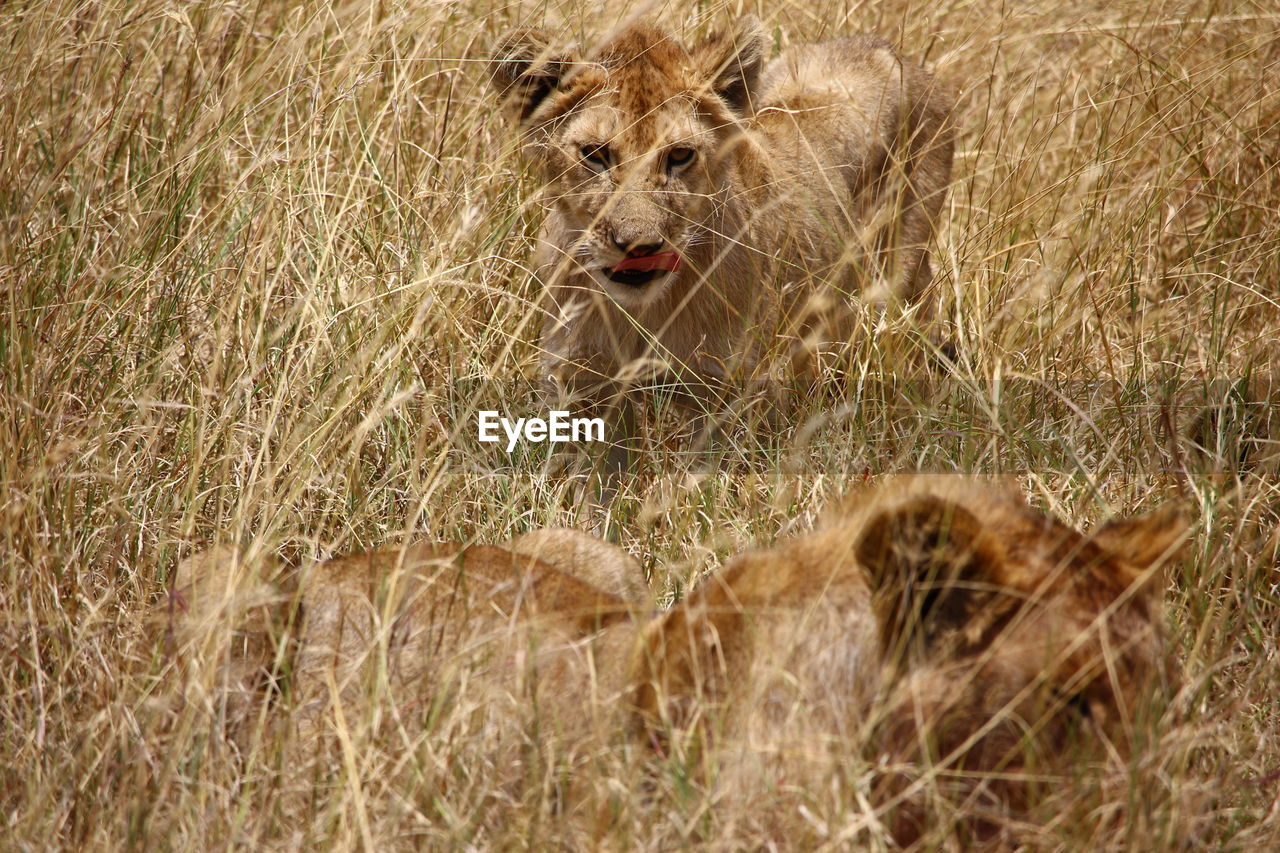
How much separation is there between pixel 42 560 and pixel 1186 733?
248 cm

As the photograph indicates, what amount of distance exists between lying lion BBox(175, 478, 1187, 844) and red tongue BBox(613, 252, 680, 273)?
1.64 metres

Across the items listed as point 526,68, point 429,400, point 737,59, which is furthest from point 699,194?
point 429,400

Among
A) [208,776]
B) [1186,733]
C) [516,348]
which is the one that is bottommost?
[516,348]

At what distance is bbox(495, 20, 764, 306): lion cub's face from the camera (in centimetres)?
441

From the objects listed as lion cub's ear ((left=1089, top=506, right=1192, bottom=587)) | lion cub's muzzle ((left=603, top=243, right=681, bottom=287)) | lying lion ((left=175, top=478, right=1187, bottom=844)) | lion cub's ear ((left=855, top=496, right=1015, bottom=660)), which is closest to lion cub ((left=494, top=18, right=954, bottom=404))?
lion cub's muzzle ((left=603, top=243, right=681, bottom=287))

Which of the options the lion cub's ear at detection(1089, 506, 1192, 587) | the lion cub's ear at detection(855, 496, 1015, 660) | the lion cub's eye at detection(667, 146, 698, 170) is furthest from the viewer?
the lion cub's eye at detection(667, 146, 698, 170)

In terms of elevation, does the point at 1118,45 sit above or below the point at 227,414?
above

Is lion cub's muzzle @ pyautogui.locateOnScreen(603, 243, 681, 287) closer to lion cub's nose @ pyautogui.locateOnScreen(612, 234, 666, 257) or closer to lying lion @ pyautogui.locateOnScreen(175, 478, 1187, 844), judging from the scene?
lion cub's nose @ pyautogui.locateOnScreen(612, 234, 666, 257)

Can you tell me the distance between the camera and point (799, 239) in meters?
5.34

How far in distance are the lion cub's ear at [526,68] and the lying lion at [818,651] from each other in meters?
2.07

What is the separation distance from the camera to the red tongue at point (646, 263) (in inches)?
176

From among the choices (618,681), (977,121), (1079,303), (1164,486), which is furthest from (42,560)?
(977,121)

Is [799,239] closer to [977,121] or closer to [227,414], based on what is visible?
[977,121]

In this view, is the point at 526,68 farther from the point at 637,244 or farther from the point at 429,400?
the point at 429,400
